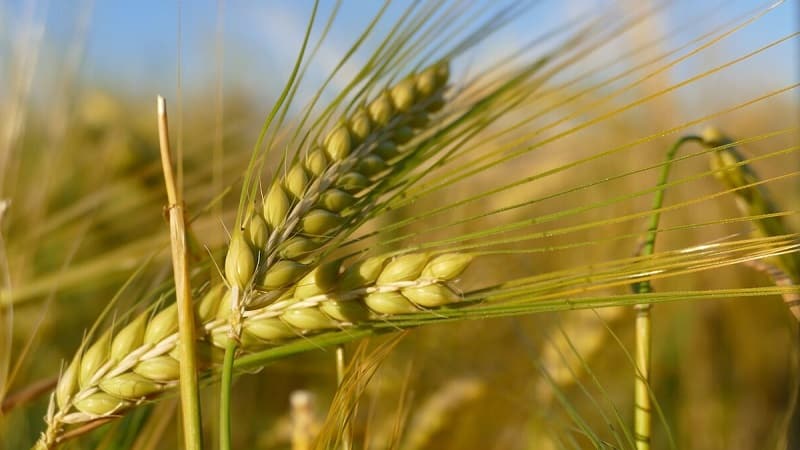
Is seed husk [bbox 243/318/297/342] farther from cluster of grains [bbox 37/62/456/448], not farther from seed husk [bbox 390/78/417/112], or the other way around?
seed husk [bbox 390/78/417/112]

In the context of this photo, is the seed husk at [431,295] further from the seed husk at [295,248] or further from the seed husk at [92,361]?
the seed husk at [92,361]

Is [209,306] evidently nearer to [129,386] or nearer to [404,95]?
[129,386]

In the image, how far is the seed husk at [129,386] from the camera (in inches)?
17.4

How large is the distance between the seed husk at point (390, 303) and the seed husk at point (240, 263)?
8 centimetres

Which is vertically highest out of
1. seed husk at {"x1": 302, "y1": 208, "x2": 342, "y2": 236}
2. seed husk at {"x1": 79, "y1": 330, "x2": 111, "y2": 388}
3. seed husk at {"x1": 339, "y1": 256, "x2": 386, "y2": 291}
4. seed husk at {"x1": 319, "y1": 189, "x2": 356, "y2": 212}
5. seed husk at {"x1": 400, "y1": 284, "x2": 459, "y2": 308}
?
seed husk at {"x1": 319, "y1": 189, "x2": 356, "y2": 212}

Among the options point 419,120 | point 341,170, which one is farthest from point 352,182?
point 419,120

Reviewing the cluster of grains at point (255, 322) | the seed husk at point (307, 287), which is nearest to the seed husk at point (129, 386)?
the cluster of grains at point (255, 322)

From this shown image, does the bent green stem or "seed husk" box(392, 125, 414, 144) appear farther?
"seed husk" box(392, 125, 414, 144)

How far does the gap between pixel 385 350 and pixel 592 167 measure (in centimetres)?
164

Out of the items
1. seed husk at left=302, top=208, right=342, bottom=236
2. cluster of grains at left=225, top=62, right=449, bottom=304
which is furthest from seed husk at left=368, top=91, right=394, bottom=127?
seed husk at left=302, top=208, right=342, bottom=236

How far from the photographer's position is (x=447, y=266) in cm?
42

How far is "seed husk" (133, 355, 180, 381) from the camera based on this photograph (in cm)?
44

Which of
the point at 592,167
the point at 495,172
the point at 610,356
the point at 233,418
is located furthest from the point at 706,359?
the point at 233,418

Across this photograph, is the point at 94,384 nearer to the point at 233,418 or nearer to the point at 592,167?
the point at 233,418
